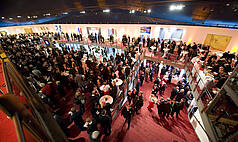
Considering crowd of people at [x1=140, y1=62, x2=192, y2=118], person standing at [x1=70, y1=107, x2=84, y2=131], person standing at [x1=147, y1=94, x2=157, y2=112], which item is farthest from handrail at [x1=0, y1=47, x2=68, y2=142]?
person standing at [x1=147, y1=94, x2=157, y2=112]

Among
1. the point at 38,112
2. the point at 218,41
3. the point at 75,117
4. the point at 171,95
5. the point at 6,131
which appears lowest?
the point at 171,95

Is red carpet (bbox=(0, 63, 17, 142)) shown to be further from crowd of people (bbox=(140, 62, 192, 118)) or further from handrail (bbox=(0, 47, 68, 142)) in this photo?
crowd of people (bbox=(140, 62, 192, 118))

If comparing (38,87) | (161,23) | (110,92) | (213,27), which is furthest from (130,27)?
(38,87)

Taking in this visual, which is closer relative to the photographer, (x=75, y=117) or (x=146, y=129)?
(x=75, y=117)

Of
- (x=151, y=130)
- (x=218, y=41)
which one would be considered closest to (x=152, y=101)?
(x=151, y=130)

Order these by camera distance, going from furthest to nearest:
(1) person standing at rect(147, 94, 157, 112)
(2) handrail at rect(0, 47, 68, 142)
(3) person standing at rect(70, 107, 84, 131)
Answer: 1. (1) person standing at rect(147, 94, 157, 112)
2. (3) person standing at rect(70, 107, 84, 131)
3. (2) handrail at rect(0, 47, 68, 142)

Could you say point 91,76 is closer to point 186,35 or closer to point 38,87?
point 38,87

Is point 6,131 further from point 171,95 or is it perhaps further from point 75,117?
point 171,95

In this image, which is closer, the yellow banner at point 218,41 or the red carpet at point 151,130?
the red carpet at point 151,130

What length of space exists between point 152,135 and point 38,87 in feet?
26.3

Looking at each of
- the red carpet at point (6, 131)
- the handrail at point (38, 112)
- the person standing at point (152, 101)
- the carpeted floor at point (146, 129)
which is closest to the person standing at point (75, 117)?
the carpeted floor at point (146, 129)

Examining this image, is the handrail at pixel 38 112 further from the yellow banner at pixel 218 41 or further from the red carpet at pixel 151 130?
the yellow banner at pixel 218 41

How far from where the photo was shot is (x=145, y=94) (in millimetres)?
9148

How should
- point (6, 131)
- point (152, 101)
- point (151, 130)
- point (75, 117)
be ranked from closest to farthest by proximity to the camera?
point (6, 131) → point (75, 117) → point (151, 130) → point (152, 101)
